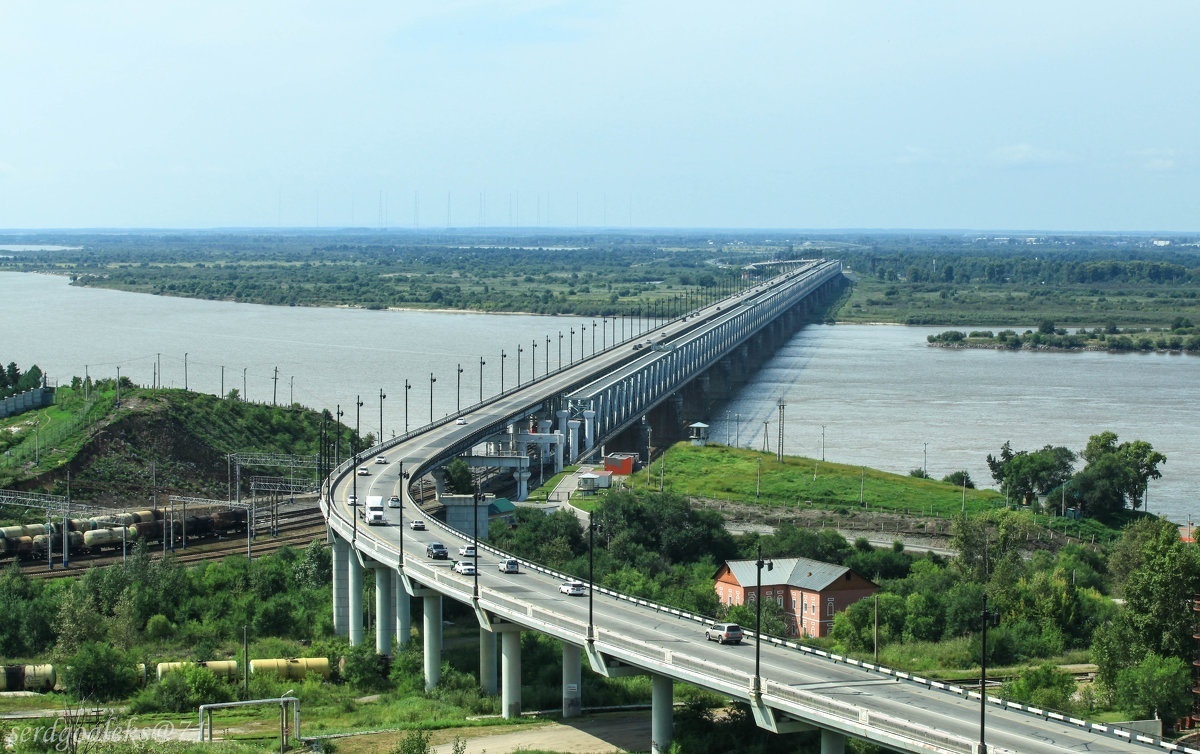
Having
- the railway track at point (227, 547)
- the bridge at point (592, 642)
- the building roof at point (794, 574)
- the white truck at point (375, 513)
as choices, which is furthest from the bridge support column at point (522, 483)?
the building roof at point (794, 574)

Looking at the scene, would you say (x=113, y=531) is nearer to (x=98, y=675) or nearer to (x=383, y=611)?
(x=383, y=611)

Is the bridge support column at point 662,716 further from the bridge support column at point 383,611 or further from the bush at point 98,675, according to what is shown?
the bush at point 98,675

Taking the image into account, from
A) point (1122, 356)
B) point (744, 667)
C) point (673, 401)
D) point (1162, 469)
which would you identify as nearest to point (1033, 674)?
point (744, 667)

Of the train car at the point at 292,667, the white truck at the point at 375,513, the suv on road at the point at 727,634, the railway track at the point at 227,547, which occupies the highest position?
the suv on road at the point at 727,634

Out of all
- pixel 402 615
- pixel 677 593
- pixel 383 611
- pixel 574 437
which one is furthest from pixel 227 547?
pixel 574 437

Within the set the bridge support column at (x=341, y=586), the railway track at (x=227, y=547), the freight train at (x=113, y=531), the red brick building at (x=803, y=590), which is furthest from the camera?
the freight train at (x=113, y=531)

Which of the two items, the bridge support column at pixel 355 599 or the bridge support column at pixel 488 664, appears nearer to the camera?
the bridge support column at pixel 488 664

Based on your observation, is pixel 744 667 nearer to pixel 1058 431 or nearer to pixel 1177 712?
pixel 1177 712

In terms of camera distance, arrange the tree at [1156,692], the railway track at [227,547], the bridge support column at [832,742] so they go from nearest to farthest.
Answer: the bridge support column at [832,742], the tree at [1156,692], the railway track at [227,547]
